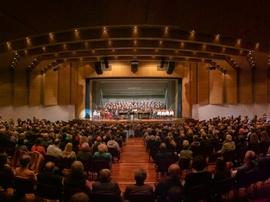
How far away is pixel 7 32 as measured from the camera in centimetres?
1204

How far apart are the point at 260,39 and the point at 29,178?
12.6 metres

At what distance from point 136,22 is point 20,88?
1128 centimetres

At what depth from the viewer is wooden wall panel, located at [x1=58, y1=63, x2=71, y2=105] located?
77.3 feet

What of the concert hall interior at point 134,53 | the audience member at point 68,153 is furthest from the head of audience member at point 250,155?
the concert hall interior at point 134,53

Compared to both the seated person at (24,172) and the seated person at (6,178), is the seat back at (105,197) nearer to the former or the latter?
the seated person at (24,172)

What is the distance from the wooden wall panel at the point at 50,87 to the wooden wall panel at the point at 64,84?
1.62 ft

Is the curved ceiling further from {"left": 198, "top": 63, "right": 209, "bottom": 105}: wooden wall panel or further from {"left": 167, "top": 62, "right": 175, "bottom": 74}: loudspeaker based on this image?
{"left": 198, "top": 63, "right": 209, "bottom": 105}: wooden wall panel

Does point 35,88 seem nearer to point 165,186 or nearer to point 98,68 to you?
point 98,68

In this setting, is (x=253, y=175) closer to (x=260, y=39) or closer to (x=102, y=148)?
(x=102, y=148)

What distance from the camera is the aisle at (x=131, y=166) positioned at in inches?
275

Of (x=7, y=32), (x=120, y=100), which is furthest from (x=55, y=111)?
(x=7, y=32)

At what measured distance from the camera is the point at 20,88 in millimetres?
19078

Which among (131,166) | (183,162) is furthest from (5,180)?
(131,166)

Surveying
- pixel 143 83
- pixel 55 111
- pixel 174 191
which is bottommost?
pixel 174 191
